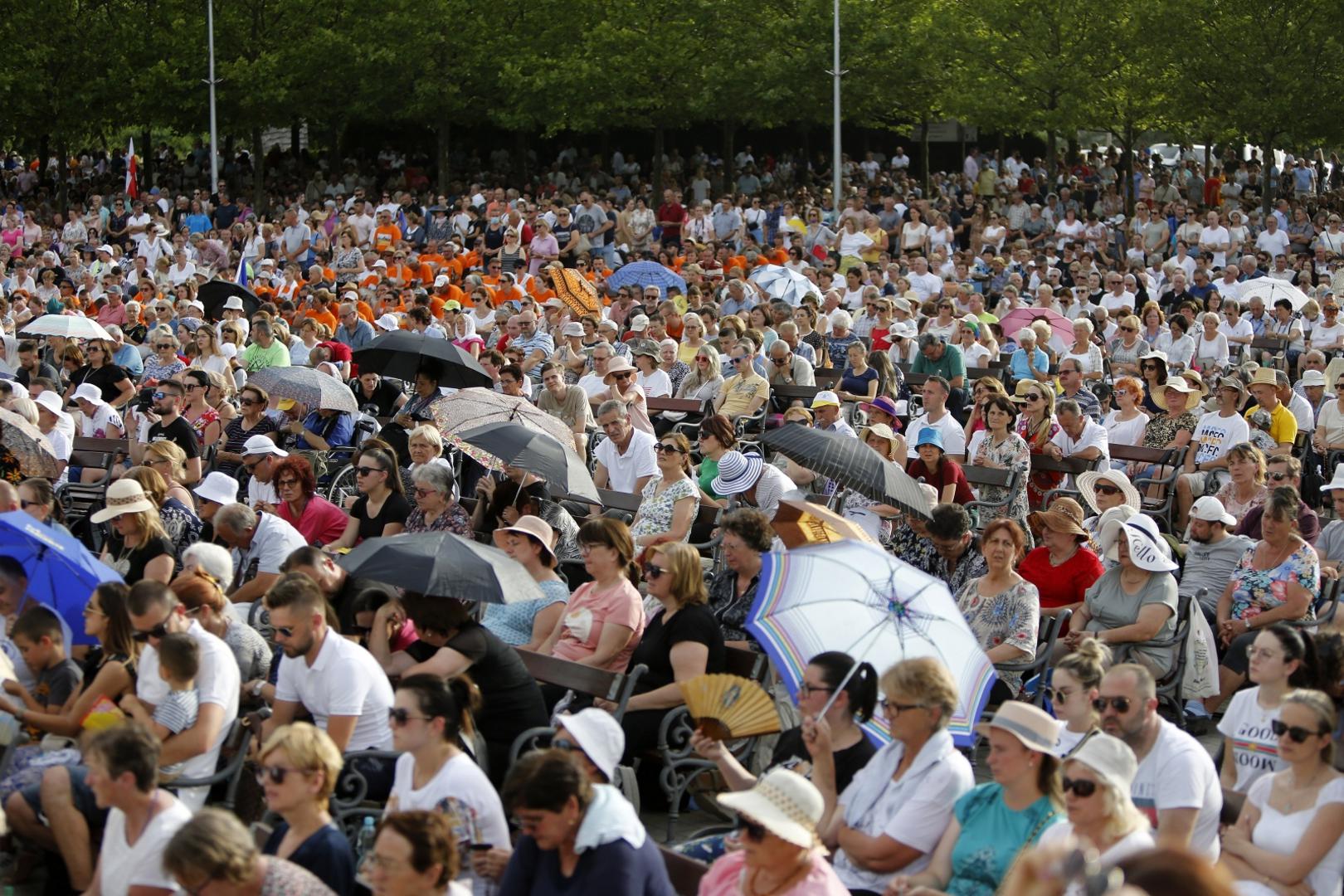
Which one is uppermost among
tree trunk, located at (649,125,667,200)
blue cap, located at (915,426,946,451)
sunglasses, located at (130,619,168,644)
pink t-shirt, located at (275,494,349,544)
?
sunglasses, located at (130,619,168,644)

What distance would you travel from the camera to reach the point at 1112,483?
1020cm

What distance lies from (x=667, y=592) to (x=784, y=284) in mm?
14923

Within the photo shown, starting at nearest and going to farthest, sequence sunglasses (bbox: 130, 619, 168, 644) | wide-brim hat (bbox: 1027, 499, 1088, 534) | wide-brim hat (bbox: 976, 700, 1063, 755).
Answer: wide-brim hat (bbox: 976, 700, 1063, 755), sunglasses (bbox: 130, 619, 168, 644), wide-brim hat (bbox: 1027, 499, 1088, 534)

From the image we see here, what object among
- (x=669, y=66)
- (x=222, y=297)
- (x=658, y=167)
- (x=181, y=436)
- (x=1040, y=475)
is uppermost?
(x=669, y=66)

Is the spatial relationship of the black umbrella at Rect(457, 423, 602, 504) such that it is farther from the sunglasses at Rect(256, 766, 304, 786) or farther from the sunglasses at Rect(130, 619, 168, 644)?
the sunglasses at Rect(256, 766, 304, 786)

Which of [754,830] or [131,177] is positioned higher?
[754,830]

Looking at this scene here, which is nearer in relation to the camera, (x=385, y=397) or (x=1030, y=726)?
(x=1030, y=726)

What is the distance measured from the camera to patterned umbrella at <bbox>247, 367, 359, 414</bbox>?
1343cm

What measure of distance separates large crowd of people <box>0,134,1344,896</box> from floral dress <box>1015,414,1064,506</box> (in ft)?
0.09

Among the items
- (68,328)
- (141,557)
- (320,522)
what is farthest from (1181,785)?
(68,328)

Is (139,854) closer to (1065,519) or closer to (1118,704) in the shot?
(1118,704)

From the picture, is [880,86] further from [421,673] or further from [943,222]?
[421,673]

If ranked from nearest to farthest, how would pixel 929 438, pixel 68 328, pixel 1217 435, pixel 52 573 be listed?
1. pixel 52 573
2. pixel 929 438
3. pixel 1217 435
4. pixel 68 328

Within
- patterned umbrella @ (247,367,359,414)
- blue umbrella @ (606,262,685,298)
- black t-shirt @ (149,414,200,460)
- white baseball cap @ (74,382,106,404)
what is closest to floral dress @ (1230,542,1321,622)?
patterned umbrella @ (247,367,359,414)
